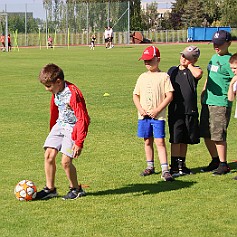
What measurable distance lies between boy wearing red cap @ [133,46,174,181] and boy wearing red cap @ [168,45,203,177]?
286mm

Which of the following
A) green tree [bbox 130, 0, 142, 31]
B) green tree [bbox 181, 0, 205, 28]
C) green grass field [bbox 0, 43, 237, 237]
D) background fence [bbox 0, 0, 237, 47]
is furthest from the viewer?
green tree [bbox 181, 0, 205, 28]

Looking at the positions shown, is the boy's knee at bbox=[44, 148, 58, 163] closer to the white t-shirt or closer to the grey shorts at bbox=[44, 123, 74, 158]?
the grey shorts at bbox=[44, 123, 74, 158]

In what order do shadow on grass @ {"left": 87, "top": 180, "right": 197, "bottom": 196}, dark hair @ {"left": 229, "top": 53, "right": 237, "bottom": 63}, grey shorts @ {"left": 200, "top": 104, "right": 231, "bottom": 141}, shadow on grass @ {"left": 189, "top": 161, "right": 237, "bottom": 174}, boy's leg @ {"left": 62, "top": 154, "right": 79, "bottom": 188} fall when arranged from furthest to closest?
shadow on grass @ {"left": 189, "top": 161, "right": 237, "bottom": 174}, grey shorts @ {"left": 200, "top": 104, "right": 231, "bottom": 141}, dark hair @ {"left": 229, "top": 53, "right": 237, "bottom": 63}, shadow on grass @ {"left": 87, "top": 180, "right": 197, "bottom": 196}, boy's leg @ {"left": 62, "top": 154, "right": 79, "bottom": 188}

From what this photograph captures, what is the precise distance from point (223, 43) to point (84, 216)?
3.17 m

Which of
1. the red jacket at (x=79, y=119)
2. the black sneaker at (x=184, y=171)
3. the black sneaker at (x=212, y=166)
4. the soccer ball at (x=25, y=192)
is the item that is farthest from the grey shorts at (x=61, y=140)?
the black sneaker at (x=212, y=166)

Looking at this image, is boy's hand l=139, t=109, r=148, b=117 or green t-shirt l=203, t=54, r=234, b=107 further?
green t-shirt l=203, t=54, r=234, b=107

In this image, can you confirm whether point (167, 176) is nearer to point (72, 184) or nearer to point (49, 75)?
point (72, 184)

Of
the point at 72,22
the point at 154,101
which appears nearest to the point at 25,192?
the point at 154,101

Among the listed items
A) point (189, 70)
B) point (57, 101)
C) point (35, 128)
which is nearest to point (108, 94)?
point (35, 128)

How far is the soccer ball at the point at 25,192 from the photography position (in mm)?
7160

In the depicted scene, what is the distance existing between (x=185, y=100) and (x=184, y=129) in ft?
1.28

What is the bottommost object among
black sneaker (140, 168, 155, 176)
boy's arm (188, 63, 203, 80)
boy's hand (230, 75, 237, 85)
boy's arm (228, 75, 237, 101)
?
black sneaker (140, 168, 155, 176)

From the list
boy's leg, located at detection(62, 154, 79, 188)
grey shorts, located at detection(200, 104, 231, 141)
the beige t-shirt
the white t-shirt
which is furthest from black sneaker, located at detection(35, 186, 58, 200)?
grey shorts, located at detection(200, 104, 231, 141)

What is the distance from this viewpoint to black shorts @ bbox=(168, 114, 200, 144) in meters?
8.38
